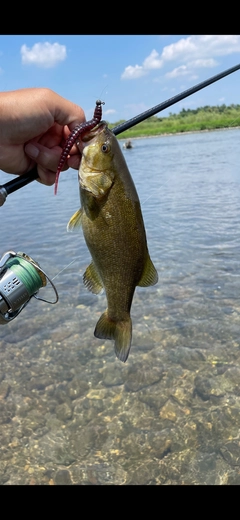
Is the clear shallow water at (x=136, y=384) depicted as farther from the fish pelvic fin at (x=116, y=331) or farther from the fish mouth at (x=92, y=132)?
the fish mouth at (x=92, y=132)

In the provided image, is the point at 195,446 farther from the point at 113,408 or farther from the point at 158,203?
the point at 158,203


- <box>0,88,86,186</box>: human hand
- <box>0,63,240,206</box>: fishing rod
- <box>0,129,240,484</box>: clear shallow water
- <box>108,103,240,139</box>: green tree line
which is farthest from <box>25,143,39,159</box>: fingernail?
<box>108,103,240,139</box>: green tree line

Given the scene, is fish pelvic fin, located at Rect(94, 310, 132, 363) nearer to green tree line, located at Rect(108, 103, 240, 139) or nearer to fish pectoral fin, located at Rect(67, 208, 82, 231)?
fish pectoral fin, located at Rect(67, 208, 82, 231)

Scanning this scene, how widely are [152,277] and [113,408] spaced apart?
307 cm

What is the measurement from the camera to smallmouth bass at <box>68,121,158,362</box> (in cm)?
231

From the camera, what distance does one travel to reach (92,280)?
103 inches

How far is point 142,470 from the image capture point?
14.0 ft

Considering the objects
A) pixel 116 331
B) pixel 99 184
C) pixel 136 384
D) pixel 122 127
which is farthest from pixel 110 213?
pixel 136 384

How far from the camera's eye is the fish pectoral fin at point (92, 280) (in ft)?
8.50

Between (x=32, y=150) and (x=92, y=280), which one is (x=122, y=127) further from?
(x=92, y=280)

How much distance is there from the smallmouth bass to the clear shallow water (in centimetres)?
249

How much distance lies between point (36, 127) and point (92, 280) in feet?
3.47

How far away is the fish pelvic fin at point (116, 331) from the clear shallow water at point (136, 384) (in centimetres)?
236

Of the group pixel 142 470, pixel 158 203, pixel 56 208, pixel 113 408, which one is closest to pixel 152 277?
pixel 142 470
